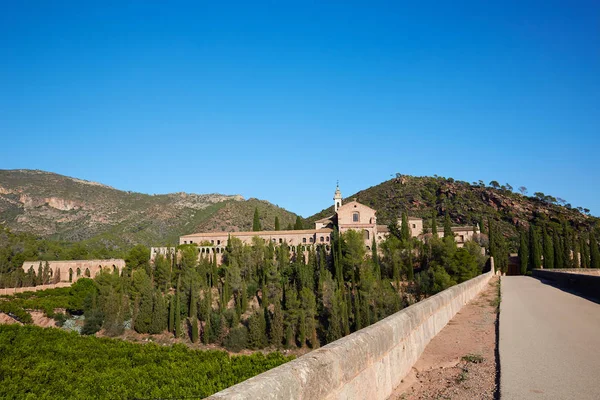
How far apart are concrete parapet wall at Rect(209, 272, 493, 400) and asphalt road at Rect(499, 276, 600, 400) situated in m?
1.07

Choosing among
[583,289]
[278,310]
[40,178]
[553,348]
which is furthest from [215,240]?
[40,178]

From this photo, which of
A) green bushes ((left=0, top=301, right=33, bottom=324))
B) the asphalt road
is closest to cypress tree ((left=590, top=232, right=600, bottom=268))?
the asphalt road

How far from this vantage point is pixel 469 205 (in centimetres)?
9238

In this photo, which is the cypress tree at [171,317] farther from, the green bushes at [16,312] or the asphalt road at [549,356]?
the asphalt road at [549,356]

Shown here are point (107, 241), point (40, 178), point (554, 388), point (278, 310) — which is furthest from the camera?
point (40, 178)

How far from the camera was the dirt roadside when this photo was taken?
4.52 m

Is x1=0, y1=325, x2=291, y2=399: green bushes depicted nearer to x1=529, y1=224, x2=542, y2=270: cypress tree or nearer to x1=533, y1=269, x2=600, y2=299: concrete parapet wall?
x1=533, y1=269, x2=600, y2=299: concrete parapet wall

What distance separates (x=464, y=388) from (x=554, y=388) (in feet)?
2.74

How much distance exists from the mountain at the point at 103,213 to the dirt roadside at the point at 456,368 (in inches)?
3510

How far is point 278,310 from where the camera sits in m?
39.5

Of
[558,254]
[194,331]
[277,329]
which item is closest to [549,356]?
[277,329]

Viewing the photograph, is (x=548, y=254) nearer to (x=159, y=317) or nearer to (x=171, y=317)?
(x=171, y=317)

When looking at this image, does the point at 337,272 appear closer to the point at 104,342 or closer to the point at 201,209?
the point at 104,342

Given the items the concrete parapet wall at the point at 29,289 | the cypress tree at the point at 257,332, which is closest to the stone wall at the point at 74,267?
the concrete parapet wall at the point at 29,289
